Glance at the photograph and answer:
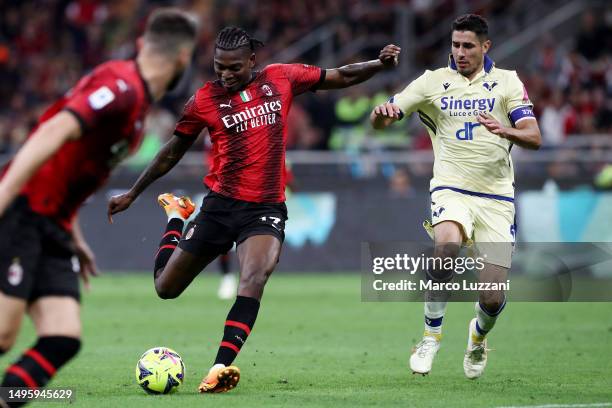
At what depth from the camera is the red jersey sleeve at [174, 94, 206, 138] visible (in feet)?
29.8

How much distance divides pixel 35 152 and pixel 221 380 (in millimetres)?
3065

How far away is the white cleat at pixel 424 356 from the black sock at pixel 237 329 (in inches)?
62.6

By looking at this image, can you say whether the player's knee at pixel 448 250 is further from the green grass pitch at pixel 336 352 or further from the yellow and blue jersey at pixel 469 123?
the green grass pitch at pixel 336 352

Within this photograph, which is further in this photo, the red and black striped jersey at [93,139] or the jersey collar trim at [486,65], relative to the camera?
the jersey collar trim at [486,65]

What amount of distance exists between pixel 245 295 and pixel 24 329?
5598mm

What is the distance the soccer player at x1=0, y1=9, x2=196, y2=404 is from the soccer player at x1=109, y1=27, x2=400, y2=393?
2.62 meters

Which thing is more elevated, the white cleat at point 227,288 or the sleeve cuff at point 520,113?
the sleeve cuff at point 520,113

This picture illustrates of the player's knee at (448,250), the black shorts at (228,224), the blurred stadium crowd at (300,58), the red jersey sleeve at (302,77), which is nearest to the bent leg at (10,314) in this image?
the black shorts at (228,224)

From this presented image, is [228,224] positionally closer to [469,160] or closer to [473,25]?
[469,160]

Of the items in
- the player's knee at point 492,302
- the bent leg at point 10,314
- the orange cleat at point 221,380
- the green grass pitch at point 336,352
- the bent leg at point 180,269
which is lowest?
the green grass pitch at point 336,352

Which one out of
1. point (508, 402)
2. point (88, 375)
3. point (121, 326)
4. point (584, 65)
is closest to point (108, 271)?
point (121, 326)

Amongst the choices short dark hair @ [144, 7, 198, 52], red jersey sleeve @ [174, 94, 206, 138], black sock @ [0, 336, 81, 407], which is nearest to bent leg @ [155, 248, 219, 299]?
red jersey sleeve @ [174, 94, 206, 138]

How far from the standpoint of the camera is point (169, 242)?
9.63m

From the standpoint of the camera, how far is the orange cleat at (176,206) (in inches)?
388
